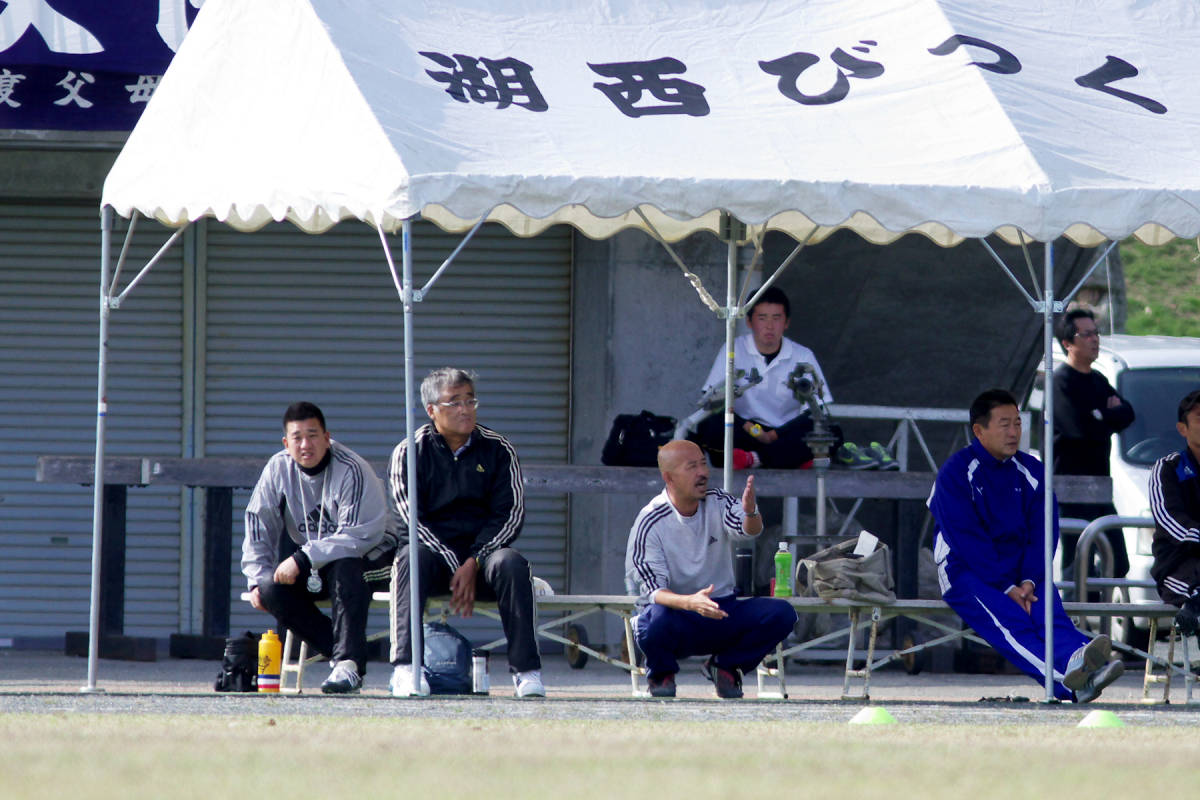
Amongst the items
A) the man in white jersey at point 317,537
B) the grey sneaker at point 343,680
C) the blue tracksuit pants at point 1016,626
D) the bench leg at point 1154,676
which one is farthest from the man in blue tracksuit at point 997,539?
the grey sneaker at point 343,680

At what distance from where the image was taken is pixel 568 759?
230 inches

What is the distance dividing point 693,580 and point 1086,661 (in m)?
1.75

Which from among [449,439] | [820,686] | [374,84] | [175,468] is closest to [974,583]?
[820,686]

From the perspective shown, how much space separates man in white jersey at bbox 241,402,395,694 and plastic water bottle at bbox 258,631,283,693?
21cm

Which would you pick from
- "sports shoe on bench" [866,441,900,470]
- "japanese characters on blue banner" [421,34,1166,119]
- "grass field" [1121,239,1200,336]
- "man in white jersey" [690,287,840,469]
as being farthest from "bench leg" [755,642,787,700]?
"grass field" [1121,239,1200,336]

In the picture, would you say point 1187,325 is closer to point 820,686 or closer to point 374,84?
point 820,686

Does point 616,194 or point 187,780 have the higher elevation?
point 616,194

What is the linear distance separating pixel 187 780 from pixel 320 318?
7890mm

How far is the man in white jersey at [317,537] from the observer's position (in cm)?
863

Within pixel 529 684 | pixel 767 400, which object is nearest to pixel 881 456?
pixel 767 400

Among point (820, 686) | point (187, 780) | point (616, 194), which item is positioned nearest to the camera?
point (187, 780)

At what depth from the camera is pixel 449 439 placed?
28.5 ft

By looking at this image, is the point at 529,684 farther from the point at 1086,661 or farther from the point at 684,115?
the point at 684,115

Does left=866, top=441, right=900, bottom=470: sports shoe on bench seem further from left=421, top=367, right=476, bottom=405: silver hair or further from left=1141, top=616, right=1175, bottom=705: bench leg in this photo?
left=421, top=367, right=476, bottom=405: silver hair
